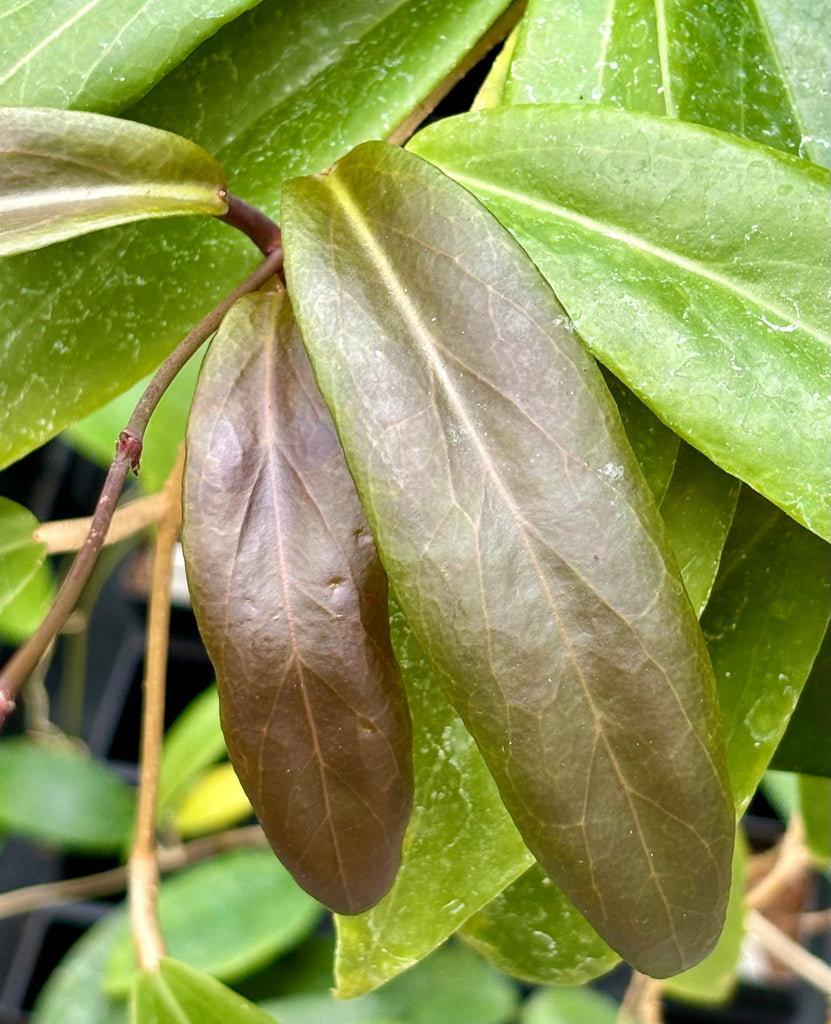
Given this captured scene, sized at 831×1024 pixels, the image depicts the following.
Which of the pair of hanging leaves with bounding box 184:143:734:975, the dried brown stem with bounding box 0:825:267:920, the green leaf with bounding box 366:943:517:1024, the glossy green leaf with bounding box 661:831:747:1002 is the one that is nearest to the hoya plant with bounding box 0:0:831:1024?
the pair of hanging leaves with bounding box 184:143:734:975

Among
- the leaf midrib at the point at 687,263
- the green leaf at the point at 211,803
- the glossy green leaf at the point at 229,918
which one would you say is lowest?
the green leaf at the point at 211,803

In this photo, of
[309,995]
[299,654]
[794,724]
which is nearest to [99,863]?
[309,995]

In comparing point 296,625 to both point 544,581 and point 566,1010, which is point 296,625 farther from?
point 566,1010

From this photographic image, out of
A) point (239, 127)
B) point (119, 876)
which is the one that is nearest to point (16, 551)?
point (239, 127)

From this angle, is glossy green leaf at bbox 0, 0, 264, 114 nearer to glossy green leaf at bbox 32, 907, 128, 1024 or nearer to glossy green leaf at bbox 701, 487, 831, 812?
glossy green leaf at bbox 701, 487, 831, 812

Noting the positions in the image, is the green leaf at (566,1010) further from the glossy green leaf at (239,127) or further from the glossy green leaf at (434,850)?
the glossy green leaf at (239,127)

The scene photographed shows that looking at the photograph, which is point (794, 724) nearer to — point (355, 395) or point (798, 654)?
point (798, 654)

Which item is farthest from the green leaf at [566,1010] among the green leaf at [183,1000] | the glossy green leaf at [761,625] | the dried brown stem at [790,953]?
the glossy green leaf at [761,625]
